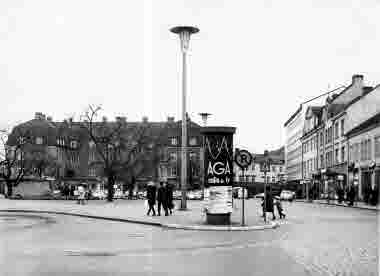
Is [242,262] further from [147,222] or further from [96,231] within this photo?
[147,222]

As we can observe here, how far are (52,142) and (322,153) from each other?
5725 cm

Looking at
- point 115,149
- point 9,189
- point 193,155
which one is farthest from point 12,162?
point 193,155


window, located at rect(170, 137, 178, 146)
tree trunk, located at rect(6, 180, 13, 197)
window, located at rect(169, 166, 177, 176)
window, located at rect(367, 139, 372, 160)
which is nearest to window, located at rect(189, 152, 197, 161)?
window, located at rect(170, 137, 178, 146)

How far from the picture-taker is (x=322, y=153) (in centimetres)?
8019

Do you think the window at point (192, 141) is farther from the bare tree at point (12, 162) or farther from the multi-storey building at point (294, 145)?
the bare tree at point (12, 162)

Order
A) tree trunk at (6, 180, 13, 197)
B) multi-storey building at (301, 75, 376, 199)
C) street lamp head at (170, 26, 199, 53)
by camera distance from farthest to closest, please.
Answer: multi-storey building at (301, 75, 376, 199), tree trunk at (6, 180, 13, 197), street lamp head at (170, 26, 199, 53)

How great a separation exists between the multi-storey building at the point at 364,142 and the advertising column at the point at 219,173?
2745 centimetres

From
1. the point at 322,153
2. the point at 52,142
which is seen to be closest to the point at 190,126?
the point at 52,142

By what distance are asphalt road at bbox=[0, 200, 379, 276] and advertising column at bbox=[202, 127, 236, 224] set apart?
2.06 m

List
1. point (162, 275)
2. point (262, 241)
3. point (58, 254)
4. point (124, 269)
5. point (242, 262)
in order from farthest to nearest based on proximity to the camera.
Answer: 1. point (262, 241)
2. point (58, 254)
3. point (242, 262)
4. point (124, 269)
5. point (162, 275)

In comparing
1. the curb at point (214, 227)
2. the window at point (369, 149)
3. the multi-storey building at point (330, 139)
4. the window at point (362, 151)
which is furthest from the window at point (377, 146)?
the curb at point (214, 227)

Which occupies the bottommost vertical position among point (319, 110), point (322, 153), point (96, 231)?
point (96, 231)

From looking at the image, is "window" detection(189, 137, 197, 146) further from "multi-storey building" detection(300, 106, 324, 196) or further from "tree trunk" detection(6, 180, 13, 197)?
"tree trunk" detection(6, 180, 13, 197)

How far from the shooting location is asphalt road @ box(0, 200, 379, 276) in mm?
10383
